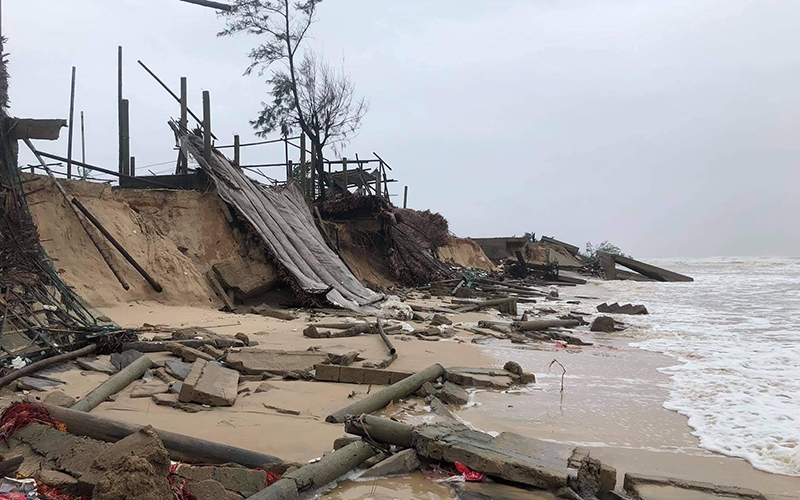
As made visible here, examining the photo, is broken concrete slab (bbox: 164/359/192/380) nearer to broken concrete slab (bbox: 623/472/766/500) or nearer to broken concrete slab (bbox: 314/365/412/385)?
broken concrete slab (bbox: 314/365/412/385)

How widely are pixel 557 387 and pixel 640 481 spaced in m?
2.95

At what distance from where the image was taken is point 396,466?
3676mm

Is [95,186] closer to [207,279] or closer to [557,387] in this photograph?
[207,279]

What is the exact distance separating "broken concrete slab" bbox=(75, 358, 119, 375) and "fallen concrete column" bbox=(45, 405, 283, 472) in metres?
2.13

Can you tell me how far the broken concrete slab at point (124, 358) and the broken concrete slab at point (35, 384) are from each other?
2.31ft

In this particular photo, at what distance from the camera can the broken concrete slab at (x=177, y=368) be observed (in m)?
5.70

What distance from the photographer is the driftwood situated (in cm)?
483

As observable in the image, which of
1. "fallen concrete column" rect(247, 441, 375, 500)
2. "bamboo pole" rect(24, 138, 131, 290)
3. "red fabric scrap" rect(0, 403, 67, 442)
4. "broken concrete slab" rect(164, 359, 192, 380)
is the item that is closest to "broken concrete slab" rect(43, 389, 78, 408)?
"red fabric scrap" rect(0, 403, 67, 442)

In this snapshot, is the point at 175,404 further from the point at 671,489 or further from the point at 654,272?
the point at 654,272

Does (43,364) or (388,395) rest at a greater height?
(43,364)

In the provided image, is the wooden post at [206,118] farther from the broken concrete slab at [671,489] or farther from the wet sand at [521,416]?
the broken concrete slab at [671,489]

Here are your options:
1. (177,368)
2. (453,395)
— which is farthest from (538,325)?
(177,368)

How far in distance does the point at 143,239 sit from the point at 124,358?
6648 millimetres

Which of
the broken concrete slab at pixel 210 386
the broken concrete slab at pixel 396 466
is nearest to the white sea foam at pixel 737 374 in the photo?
the broken concrete slab at pixel 396 466
